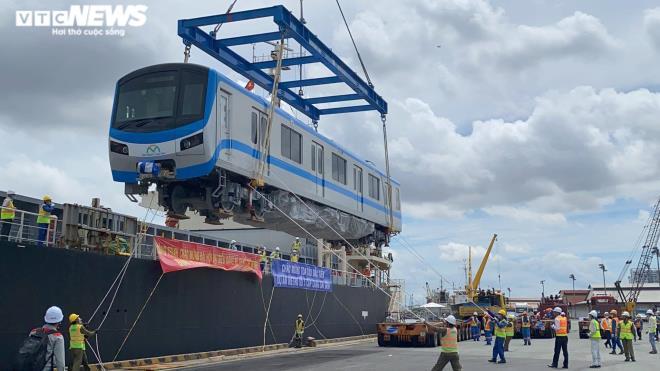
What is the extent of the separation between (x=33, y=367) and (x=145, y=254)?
9.82m

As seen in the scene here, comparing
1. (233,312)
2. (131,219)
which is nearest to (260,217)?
(233,312)

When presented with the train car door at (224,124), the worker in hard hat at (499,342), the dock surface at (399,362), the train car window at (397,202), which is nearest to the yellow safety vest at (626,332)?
the dock surface at (399,362)

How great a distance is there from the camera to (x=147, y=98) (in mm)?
16938

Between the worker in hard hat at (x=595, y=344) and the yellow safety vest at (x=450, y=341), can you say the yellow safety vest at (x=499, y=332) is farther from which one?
the yellow safety vest at (x=450, y=341)

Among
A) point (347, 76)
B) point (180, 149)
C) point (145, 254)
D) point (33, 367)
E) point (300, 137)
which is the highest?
point (347, 76)

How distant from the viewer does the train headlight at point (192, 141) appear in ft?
52.8

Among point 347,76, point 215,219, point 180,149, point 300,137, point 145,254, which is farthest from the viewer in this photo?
point 347,76

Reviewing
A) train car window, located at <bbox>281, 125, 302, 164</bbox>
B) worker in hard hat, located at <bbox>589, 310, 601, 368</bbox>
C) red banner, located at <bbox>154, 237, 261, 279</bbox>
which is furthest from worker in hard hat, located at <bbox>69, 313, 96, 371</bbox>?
worker in hard hat, located at <bbox>589, 310, 601, 368</bbox>

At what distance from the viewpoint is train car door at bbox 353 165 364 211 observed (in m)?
26.9

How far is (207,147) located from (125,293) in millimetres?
4073

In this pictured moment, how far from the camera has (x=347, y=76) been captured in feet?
81.6

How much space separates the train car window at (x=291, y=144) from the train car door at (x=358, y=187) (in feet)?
19.0

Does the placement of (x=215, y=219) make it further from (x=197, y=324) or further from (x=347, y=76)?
(x=347, y=76)

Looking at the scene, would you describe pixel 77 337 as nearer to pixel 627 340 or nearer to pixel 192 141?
pixel 192 141
